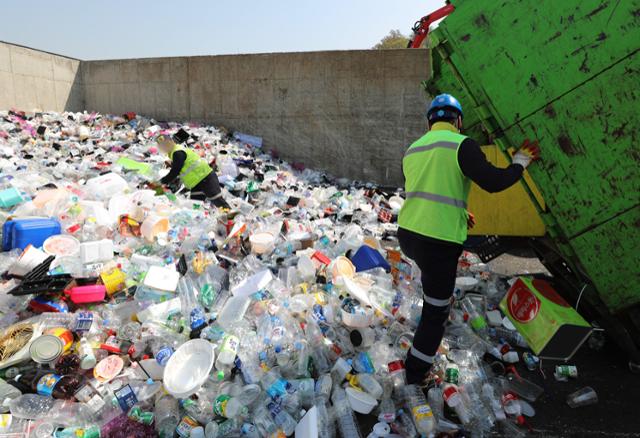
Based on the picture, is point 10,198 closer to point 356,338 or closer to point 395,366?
point 356,338

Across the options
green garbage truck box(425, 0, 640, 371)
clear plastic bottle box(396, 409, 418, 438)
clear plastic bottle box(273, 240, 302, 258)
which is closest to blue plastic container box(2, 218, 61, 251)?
clear plastic bottle box(273, 240, 302, 258)

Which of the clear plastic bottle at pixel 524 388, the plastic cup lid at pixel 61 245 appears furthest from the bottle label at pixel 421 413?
the plastic cup lid at pixel 61 245

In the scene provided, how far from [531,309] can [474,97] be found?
1434 mm

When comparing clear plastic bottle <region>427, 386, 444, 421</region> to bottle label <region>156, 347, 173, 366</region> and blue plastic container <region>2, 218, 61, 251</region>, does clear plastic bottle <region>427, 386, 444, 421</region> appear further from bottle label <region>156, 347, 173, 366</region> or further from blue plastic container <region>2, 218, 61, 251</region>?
blue plastic container <region>2, 218, 61, 251</region>

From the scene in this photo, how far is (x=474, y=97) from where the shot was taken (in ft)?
8.75

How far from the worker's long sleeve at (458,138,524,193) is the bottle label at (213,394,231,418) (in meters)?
1.78

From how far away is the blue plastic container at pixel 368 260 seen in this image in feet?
10.9

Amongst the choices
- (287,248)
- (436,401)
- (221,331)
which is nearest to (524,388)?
(436,401)

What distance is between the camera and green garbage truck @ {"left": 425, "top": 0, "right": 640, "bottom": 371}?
2146mm

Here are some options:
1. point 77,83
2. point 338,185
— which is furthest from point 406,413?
point 77,83

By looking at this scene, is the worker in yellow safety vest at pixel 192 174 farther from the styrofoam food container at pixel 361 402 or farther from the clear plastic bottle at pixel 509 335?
the clear plastic bottle at pixel 509 335

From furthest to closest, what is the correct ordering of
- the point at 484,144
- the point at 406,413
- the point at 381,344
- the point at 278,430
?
the point at 484,144 < the point at 381,344 < the point at 406,413 < the point at 278,430

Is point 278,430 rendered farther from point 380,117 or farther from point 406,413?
point 380,117

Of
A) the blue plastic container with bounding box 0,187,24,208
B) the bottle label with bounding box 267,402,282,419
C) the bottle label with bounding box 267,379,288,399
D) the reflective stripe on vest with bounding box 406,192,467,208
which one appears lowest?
the bottle label with bounding box 267,402,282,419
